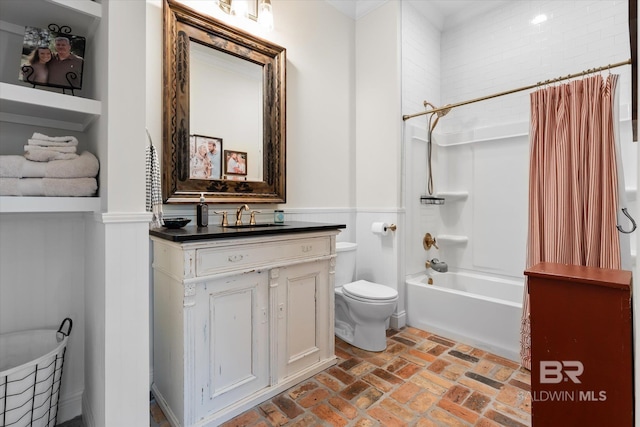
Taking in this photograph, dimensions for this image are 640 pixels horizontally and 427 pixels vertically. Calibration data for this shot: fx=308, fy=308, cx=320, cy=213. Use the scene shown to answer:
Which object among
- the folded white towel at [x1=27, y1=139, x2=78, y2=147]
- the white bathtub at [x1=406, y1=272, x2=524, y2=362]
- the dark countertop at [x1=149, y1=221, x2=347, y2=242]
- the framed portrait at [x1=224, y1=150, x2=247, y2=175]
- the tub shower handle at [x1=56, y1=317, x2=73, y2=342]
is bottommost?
the white bathtub at [x1=406, y1=272, x2=524, y2=362]

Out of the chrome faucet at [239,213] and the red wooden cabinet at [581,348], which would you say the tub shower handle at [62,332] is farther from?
the red wooden cabinet at [581,348]

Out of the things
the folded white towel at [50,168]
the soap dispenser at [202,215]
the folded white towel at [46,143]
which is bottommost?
the soap dispenser at [202,215]

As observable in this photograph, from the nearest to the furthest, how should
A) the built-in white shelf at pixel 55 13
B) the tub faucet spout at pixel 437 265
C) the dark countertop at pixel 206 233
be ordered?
the built-in white shelf at pixel 55 13 < the dark countertop at pixel 206 233 < the tub faucet spout at pixel 437 265

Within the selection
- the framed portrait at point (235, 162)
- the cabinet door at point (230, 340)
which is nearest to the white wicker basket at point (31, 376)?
the cabinet door at point (230, 340)

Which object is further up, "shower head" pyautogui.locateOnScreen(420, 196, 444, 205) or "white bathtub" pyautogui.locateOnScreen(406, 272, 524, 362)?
"shower head" pyautogui.locateOnScreen(420, 196, 444, 205)

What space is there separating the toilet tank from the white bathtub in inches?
24.4

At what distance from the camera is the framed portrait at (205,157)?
6.54 feet

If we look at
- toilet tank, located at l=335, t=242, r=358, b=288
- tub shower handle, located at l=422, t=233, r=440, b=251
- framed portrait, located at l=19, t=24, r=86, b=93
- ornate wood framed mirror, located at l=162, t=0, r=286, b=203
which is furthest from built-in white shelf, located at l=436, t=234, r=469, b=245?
framed portrait, located at l=19, t=24, r=86, b=93

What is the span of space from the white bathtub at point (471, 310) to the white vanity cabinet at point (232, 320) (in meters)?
1.15

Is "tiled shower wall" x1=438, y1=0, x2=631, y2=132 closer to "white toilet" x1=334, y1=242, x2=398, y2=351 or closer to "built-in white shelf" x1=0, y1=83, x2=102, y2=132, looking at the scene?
"white toilet" x1=334, y1=242, x2=398, y2=351

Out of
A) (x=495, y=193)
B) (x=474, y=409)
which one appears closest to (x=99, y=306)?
(x=474, y=409)

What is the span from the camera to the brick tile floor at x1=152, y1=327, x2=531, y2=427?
1.60 meters

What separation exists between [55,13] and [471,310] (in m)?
2.99

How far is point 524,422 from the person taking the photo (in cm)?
155
